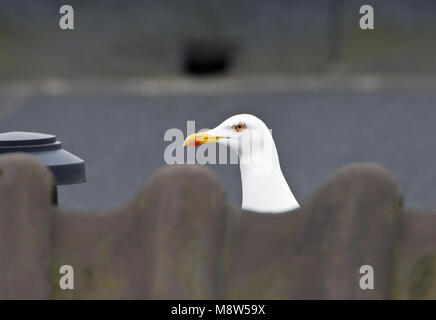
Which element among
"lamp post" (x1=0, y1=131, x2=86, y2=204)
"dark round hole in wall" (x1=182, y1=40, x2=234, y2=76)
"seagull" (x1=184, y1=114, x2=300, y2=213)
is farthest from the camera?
"dark round hole in wall" (x1=182, y1=40, x2=234, y2=76)

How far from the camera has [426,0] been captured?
1058 inches

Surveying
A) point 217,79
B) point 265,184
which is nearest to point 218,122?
point 217,79

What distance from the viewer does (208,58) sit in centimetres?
2384

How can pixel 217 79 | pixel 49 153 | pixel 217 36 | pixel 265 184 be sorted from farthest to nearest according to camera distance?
pixel 217 36 < pixel 217 79 < pixel 265 184 < pixel 49 153

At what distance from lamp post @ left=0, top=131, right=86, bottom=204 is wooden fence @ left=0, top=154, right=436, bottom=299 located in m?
0.98

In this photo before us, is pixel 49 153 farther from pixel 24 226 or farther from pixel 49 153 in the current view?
pixel 24 226

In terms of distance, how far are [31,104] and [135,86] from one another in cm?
359

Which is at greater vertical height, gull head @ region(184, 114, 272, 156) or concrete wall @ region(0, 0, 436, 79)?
concrete wall @ region(0, 0, 436, 79)

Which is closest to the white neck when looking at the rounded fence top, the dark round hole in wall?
the rounded fence top

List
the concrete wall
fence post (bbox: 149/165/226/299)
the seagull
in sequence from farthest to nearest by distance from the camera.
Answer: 1. the concrete wall
2. the seagull
3. fence post (bbox: 149/165/226/299)

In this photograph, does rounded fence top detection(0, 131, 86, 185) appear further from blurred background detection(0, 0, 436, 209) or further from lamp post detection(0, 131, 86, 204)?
blurred background detection(0, 0, 436, 209)

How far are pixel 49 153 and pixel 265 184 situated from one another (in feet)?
3.98

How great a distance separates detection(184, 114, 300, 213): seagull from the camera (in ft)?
14.7

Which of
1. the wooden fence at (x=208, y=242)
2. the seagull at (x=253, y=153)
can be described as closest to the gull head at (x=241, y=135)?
the seagull at (x=253, y=153)
